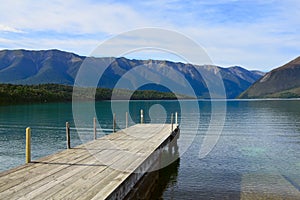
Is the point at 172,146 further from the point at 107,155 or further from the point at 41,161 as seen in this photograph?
the point at 41,161

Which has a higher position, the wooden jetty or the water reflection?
the wooden jetty

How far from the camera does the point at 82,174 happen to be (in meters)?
12.1

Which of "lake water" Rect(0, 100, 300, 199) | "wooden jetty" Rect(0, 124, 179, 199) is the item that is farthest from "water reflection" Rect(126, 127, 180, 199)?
"wooden jetty" Rect(0, 124, 179, 199)

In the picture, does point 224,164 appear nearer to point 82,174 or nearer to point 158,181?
point 158,181

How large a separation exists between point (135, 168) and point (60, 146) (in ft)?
64.3

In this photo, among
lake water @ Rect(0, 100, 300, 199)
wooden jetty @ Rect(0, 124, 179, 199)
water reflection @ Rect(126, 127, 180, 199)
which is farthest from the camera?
lake water @ Rect(0, 100, 300, 199)

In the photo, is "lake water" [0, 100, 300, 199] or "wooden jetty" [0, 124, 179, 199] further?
"lake water" [0, 100, 300, 199]

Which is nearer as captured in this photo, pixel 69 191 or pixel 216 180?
pixel 69 191

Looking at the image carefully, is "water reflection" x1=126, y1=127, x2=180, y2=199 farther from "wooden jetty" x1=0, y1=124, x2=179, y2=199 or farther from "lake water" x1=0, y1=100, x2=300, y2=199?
"wooden jetty" x1=0, y1=124, x2=179, y2=199

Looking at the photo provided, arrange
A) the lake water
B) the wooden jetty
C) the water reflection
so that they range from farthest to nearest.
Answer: the lake water
the water reflection
the wooden jetty

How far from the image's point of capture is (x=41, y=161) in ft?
46.1

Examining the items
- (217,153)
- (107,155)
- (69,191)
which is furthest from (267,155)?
(69,191)

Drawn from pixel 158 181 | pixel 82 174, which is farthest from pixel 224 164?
pixel 82 174

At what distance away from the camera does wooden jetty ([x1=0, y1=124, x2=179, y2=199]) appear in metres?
9.77
